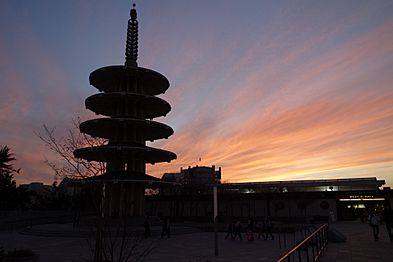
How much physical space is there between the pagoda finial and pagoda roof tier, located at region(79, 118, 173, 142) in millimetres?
7456

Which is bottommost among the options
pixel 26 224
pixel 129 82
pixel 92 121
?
pixel 26 224

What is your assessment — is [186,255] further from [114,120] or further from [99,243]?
[114,120]

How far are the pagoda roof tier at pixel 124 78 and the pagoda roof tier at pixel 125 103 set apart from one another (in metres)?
1.78

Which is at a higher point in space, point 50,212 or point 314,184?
point 314,184

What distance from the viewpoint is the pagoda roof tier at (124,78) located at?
37875mm

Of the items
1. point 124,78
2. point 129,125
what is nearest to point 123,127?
point 129,125

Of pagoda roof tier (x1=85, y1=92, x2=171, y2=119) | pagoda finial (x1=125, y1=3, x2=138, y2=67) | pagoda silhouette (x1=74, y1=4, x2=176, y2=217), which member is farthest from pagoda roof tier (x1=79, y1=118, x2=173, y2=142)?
pagoda finial (x1=125, y1=3, x2=138, y2=67)

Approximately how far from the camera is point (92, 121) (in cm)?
3522

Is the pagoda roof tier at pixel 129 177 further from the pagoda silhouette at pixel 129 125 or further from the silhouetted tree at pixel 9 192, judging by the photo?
the silhouetted tree at pixel 9 192

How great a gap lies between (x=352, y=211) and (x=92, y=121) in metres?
51.7

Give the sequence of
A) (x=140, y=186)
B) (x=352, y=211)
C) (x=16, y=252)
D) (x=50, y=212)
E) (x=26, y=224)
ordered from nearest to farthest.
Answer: (x=16, y=252)
(x=140, y=186)
(x=26, y=224)
(x=50, y=212)
(x=352, y=211)

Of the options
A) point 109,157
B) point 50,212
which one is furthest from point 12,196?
point 109,157

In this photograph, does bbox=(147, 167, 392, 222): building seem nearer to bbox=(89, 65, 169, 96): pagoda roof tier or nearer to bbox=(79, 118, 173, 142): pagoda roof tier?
bbox=(79, 118, 173, 142): pagoda roof tier

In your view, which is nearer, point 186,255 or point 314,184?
point 186,255
